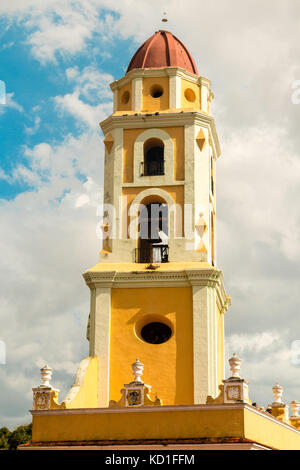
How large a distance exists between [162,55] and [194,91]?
167 centimetres

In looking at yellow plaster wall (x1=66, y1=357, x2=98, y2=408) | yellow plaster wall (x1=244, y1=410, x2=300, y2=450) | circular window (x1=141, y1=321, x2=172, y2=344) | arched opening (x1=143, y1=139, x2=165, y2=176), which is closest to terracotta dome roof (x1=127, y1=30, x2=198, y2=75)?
arched opening (x1=143, y1=139, x2=165, y2=176)

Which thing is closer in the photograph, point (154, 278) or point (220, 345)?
point (154, 278)

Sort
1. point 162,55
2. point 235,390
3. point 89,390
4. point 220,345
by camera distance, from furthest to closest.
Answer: point 162,55 → point 220,345 → point 89,390 → point 235,390

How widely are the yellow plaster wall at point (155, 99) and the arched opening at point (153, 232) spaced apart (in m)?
3.25

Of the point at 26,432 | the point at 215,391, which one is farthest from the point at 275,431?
the point at 26,432

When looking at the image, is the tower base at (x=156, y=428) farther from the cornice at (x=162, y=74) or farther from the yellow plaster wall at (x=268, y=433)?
the cornice at (x=162, y=74)

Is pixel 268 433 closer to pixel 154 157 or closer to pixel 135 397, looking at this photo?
pixel 135 397

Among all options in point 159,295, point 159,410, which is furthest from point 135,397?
point 159,295

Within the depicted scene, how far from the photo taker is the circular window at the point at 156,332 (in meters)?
25.5

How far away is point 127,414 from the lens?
72.8ft

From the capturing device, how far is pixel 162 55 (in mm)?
29172
